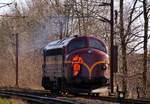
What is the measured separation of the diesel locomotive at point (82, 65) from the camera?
26656 millimetres

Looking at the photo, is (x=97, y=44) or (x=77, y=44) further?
(x=97, y=44)

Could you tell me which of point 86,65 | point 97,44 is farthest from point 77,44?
point 86,65

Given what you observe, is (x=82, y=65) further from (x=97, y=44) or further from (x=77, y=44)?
(x=97, y=44)

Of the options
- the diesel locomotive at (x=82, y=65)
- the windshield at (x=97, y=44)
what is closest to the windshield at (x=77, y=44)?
the diesel locomotive at (x=82, y=65)

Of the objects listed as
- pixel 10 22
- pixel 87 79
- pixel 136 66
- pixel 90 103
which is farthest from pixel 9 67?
pixel 90 103

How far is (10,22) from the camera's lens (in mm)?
72312

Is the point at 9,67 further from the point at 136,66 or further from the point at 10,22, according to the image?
the point at 136,66

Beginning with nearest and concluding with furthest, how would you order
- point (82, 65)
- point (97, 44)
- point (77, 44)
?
point (82, 65)
point (77, 44)
point (97, 44)

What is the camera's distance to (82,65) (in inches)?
1051

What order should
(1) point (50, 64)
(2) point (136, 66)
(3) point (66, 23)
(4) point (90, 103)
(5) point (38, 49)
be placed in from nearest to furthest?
(4) point (90, 103) < (1) point (50, 64) < (2) point (136, 66) < (3) point (66, 23) < (5) point (38, 49)

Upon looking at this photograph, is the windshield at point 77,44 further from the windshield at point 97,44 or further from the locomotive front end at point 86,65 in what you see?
the windshield at point 97,44

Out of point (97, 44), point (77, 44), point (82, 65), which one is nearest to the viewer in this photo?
point (82, 65)

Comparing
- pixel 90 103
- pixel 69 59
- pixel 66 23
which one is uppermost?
pixel 66 23

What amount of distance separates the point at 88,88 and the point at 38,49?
124 feet
